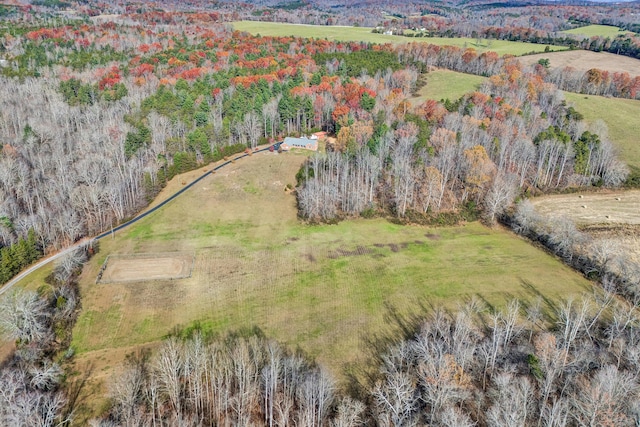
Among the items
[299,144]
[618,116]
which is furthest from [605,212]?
[299,144]

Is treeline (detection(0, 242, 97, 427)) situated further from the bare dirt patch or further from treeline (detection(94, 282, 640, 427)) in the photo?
the bare dirt patch

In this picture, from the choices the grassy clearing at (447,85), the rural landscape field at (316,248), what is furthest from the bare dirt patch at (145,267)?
the grassy clearing at (447,85)

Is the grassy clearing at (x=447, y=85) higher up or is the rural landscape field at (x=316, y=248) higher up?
the grassy clearing at (x=447, y=85)

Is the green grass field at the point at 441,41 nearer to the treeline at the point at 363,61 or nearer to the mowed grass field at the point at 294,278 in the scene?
the treeline at the point at 363,61

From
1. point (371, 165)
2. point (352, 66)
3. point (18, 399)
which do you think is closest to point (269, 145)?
point (371, 165)

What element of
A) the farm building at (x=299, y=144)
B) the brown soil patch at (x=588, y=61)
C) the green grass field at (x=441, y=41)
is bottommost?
the farm building at (x=299, y=144)

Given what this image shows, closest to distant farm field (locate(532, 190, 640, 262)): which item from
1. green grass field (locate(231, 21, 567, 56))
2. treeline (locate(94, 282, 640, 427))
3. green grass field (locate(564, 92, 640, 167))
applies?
green grass field (locate(564, 92, 640, 167))
